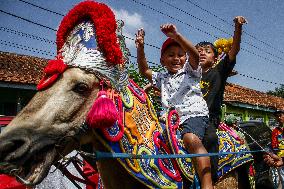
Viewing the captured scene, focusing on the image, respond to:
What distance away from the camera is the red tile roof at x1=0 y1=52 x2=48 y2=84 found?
1696 cm

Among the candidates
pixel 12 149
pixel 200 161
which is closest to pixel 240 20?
pixel 200 161

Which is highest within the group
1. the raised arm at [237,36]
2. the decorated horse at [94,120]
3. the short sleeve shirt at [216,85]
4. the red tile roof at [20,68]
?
the red tile roof at [20,68]

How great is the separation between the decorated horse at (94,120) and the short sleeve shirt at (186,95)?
210mm

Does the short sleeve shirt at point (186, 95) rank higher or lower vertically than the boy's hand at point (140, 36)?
lower

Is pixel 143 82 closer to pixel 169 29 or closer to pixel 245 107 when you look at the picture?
pixel 169 29

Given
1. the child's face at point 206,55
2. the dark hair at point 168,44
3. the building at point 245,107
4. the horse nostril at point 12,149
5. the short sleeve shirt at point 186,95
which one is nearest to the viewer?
the horse nostril at point 12,149

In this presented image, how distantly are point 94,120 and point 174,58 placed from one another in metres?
1.34

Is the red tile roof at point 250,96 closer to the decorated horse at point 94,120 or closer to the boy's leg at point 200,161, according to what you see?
the boy's leg at point 200,161

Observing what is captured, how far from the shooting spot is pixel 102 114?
2.38 metres

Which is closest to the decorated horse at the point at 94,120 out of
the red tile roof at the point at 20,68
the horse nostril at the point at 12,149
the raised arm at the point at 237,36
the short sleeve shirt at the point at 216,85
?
the horse nostril at the point at 12,149

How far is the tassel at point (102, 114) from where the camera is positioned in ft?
7.88

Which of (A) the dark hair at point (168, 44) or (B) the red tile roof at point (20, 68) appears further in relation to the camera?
(B) the red tile roof at point (20, 68)

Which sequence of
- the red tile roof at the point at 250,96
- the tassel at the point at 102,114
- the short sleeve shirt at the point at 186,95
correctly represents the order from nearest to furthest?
the tassel at the point at 102,114, the short sleeve shirt at the point at 186,95, the red tile roof at the point at 250,96

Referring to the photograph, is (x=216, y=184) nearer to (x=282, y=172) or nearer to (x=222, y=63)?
(x=222, y=63)
